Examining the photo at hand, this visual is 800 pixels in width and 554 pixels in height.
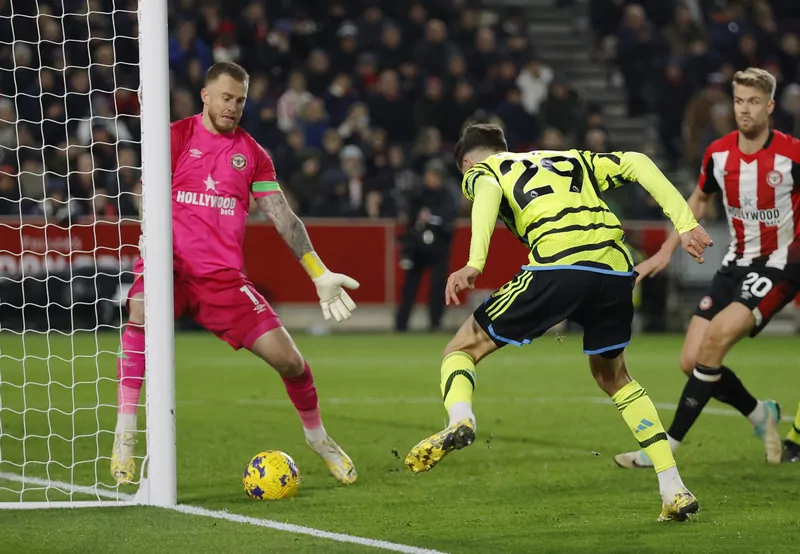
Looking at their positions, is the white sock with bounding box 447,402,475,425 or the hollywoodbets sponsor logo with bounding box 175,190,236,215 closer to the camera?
the white sock with bounding box 447,402,475,425

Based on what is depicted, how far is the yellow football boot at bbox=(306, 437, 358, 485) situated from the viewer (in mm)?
6871

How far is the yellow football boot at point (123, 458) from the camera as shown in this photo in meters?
6.51

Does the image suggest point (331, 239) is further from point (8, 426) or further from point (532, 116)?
point (8, 426)

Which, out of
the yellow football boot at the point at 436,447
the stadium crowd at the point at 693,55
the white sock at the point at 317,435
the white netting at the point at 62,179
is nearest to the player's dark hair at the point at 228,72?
the white sock at the point at 317,435

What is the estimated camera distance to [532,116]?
806 inches

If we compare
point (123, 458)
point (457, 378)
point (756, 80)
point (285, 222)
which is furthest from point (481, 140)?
point (123, 458)

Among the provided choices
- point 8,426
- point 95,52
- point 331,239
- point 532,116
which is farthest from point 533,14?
point 8,426

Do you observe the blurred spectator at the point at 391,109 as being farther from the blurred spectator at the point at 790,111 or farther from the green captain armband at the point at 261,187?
the green captain armband at the point at 261,187

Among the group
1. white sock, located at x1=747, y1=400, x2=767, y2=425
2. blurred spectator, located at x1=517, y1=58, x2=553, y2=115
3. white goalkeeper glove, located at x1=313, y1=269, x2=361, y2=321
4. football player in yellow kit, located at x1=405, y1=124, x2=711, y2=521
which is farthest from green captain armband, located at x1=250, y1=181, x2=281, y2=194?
blurred spectator, located at x1=517, y1=58, x2=553, y2=115

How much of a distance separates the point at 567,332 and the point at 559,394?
287 inches

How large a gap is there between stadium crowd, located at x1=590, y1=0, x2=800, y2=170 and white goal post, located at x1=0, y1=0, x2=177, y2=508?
8.93m

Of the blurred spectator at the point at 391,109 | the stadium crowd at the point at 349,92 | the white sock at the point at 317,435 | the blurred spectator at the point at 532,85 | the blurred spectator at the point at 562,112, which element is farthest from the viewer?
the blurred spectator at the point at 532,85

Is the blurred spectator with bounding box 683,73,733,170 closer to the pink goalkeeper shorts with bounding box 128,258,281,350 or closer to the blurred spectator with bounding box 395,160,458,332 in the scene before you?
A: the blurred spectator with bounding box 395,160,458,332

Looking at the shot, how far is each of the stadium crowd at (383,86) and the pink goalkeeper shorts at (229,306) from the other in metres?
9.76
